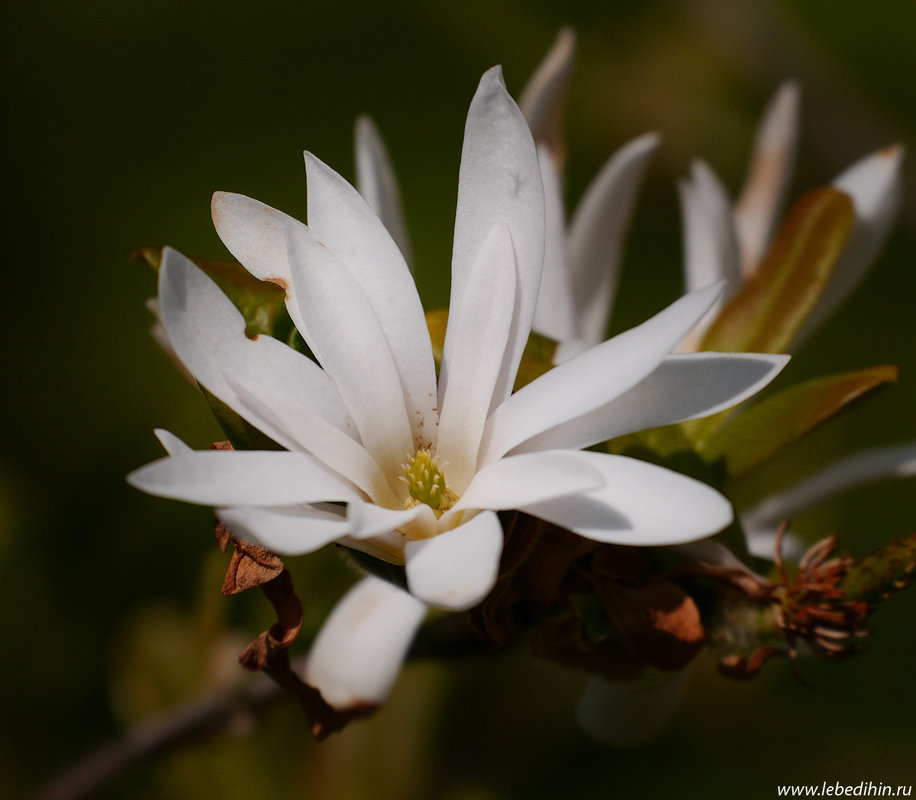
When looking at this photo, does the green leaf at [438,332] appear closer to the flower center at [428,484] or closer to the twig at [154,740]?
the flower center at [428,484]

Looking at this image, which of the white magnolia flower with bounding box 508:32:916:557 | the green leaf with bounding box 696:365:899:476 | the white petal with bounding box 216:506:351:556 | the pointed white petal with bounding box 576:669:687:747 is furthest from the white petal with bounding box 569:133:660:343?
the white petal with bounding box 216:506:351:556

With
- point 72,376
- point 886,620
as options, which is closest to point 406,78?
point 72,376

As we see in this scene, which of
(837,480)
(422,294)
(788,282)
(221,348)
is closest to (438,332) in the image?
(221,348)

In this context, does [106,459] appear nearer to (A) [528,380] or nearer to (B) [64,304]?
(B) [64,304]

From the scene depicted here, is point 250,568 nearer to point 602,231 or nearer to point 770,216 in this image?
point 602,231

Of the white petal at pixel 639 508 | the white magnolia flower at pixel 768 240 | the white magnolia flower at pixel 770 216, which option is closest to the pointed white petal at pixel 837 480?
the white magnolia flower at pixel 768 240

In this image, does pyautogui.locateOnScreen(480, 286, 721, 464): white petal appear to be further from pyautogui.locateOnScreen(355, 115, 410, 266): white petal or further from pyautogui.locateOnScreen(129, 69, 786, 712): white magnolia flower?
pyautogui.locateOnScreen(355, 115, 410, 266): white petal

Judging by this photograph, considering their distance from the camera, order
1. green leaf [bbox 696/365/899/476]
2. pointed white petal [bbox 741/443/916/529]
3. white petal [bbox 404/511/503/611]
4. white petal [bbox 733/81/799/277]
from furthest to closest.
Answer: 1. white petal [bbox 733/81/799/277]
2. pointed white petal [bbox 741/443/916/529]
3. green leaf [bbox 696/365/899/476]
4. white petal [bbox 404/511/503/611]

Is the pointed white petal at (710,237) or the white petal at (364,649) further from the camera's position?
the pointed white petal at (710,237)
